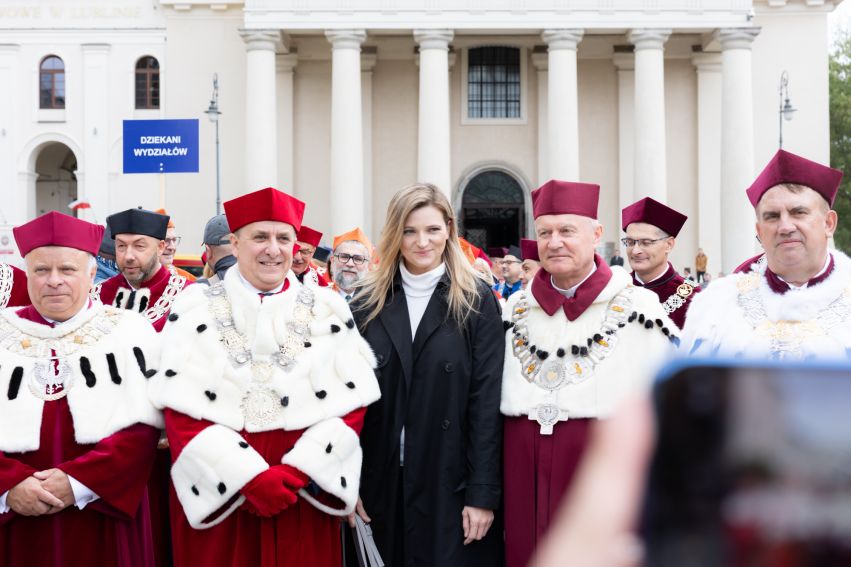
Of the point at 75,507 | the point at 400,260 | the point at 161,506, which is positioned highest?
the point at 400,260

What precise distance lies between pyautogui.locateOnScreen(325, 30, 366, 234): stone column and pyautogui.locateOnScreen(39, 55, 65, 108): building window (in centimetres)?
1200

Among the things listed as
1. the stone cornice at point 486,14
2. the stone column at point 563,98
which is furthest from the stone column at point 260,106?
the stone column at point 563,98

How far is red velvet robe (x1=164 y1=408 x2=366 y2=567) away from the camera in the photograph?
4.05m

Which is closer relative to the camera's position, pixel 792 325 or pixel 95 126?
pixel 792 325

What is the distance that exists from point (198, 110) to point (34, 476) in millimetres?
30082

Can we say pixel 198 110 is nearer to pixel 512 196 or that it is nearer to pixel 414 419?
pixel 512 196

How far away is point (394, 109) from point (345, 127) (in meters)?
4.35

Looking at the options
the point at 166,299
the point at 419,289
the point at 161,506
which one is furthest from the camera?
the point at 166,299

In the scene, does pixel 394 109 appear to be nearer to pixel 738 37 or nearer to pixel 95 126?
pixel 95 126

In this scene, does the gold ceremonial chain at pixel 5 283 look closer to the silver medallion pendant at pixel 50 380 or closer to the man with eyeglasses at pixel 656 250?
the silver medallion pendant at pixel 50 380

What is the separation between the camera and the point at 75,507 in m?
4.24

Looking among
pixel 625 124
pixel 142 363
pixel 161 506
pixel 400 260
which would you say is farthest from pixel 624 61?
pixel 142 363

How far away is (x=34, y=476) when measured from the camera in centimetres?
406

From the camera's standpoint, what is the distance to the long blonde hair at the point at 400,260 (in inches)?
180
